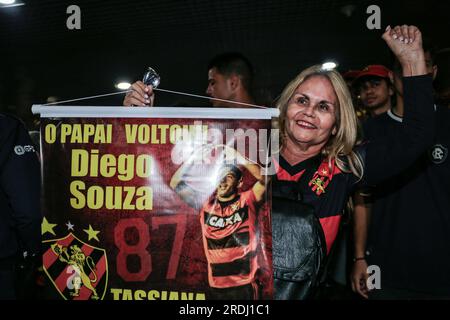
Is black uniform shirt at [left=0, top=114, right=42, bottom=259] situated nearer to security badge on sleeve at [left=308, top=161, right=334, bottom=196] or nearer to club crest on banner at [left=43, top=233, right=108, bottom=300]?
club crest on banner at [left=43, top=233, right=108, bottom=300]

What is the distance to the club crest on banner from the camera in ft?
3.69

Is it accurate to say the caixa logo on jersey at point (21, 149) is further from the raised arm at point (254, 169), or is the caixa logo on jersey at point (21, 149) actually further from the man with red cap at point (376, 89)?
the man with red cap at point (376, 89)

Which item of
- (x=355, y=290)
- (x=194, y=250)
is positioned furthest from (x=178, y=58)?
(x=194, y=250)

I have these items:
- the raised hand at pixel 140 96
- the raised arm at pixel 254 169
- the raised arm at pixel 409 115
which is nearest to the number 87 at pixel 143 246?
the raised arm at pixel 254 169

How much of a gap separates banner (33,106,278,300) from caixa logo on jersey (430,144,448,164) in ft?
3.05

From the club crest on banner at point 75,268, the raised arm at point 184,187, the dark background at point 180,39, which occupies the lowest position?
the club crest on banner at point 75,268

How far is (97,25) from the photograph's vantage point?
15.8ft

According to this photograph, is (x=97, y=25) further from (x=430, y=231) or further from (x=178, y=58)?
(x=430, y=231)

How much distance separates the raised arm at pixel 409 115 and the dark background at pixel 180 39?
104 inches

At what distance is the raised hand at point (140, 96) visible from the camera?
4.26 feet

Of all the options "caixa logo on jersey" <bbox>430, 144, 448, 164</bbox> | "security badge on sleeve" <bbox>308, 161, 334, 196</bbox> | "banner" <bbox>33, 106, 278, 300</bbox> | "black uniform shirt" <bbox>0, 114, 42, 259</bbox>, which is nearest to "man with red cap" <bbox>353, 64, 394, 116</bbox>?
"caixa logo on jersey" <bbox>430, 144, 448, 164</bbox>

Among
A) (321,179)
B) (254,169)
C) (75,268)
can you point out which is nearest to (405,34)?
(321,179)

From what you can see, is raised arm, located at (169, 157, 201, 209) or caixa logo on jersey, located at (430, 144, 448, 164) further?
caixa logo on jersey, located at (430, 144, 448, 164)
